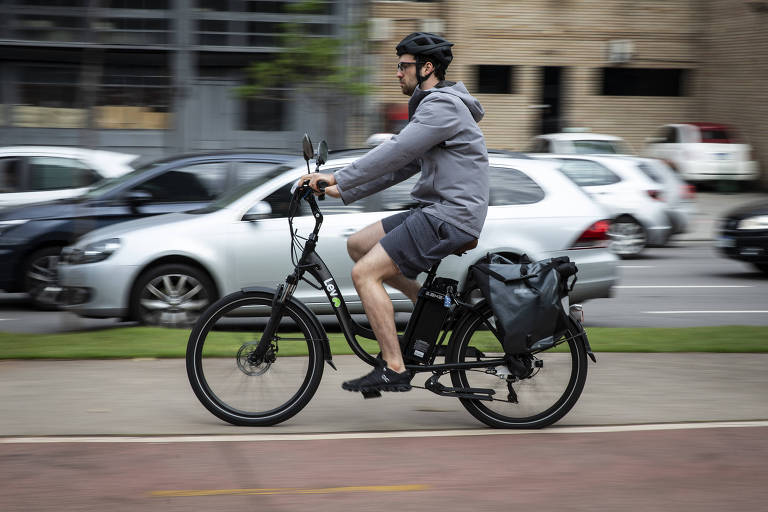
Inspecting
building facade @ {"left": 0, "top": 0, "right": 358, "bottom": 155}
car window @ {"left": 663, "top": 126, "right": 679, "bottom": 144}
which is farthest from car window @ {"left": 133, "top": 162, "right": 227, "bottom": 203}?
car window @ {"left": 663, "top": 126, "right": 679, "bottom": 144}

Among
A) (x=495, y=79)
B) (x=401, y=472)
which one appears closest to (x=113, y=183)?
(x=401, y=472)

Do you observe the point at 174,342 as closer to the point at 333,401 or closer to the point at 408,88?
the point at 333,401

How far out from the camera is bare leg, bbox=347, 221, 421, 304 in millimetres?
5246

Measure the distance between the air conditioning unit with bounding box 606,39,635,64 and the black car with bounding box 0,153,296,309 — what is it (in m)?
21.0

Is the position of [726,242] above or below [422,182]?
below

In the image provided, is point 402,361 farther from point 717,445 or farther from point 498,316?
point 717,445

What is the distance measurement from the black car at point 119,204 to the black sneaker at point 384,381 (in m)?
4.81

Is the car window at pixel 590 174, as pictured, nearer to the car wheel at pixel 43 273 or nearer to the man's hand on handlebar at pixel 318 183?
the car wheel at pixel 43 273

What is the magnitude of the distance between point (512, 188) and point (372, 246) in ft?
12.1

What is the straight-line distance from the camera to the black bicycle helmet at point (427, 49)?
5.02 m

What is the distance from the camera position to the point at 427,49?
502 centimetres

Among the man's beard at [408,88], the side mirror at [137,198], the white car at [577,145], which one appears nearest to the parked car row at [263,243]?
the side mirror at [137,198]

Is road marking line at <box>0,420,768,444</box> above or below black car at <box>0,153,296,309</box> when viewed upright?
below

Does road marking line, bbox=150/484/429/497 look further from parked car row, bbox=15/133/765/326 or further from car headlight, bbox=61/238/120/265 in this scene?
car headlight, bbox=61/238/120/265
